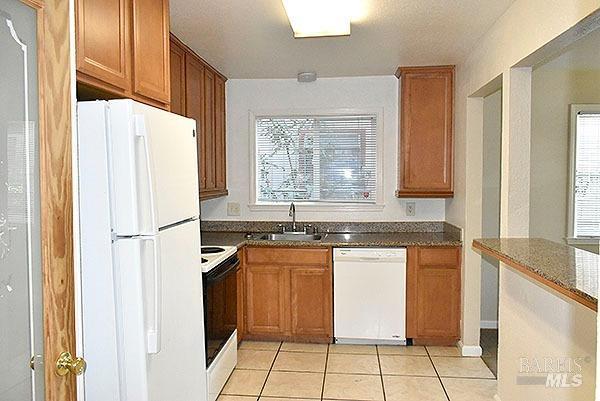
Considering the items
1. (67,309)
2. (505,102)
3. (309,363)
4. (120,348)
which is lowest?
(309,363)

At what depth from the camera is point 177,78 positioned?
3311 millimetres

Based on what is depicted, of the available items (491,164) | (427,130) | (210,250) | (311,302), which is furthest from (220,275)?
(491,164)

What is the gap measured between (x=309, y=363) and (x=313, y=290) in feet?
2.00

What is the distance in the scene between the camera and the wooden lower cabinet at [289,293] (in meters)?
4.04

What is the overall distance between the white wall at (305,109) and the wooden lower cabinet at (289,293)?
696 mm

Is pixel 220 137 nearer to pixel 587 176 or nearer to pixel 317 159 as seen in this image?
pixel 317 159

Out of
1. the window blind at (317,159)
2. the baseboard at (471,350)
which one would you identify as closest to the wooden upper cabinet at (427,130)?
the window blind at (317,159)

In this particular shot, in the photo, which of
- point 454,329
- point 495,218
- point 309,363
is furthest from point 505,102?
point 309,363

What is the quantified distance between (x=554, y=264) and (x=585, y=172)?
2611 millimetres

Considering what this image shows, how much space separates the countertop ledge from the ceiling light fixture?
67.5 inches

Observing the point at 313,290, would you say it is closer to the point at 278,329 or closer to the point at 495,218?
the point at 278,329

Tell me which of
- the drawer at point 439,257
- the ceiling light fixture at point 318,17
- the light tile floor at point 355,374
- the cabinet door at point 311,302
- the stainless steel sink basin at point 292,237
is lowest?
the light tile floor at point 355,374

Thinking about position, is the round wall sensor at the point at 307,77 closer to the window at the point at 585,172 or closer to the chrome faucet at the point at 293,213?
the chrome faucet at the point at 293,213

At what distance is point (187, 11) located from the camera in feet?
9.12
